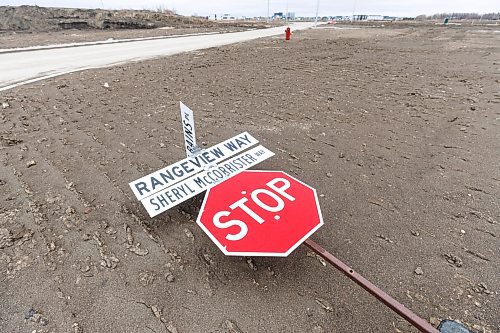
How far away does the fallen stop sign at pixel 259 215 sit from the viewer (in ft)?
6.30

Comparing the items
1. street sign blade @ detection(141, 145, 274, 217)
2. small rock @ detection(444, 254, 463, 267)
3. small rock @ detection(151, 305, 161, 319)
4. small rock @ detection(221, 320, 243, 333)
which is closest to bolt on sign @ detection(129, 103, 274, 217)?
street sign blade @ detection(141, 145, 274, 217)

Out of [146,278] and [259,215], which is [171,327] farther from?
[259,215]

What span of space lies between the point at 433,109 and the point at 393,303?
4.93m

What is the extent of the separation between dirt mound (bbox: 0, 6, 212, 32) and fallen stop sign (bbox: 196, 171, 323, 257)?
108 ft

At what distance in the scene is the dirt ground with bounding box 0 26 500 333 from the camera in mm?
1790

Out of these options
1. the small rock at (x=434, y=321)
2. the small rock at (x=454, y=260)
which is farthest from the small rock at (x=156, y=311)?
the small rock at (x=454, y=260)

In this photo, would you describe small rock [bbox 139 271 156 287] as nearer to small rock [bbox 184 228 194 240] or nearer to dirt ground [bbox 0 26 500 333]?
dirt ground [bbox 0 26 500 333]

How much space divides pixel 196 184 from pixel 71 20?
3587 centimetres

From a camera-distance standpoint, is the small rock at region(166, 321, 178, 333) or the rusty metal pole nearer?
the rusty metal pole

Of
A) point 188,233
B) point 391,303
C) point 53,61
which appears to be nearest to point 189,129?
point 188,233

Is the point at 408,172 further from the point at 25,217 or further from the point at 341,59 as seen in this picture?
the point at 341,59

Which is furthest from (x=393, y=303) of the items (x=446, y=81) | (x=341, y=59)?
(x=341, y=59)

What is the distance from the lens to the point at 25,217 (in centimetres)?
251

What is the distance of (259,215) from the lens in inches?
85.1
